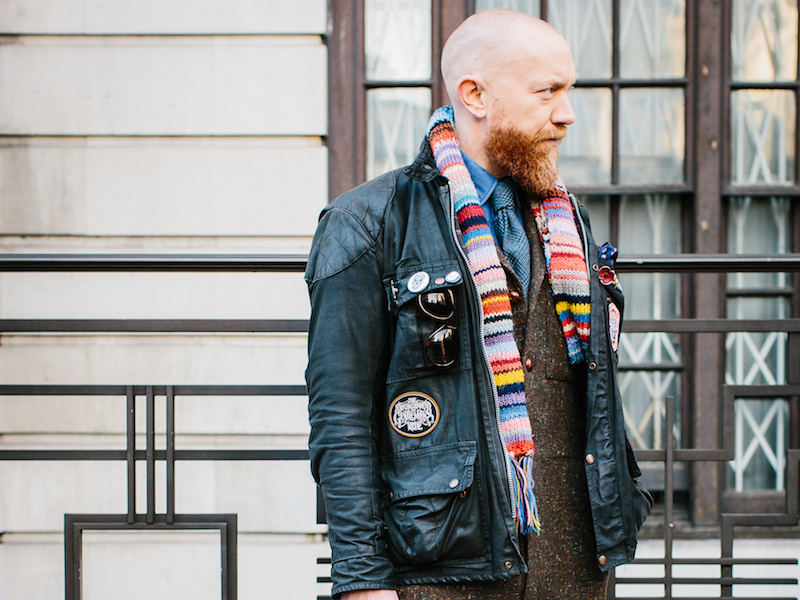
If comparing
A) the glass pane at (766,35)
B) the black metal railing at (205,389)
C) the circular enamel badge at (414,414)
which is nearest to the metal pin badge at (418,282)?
the circular enamel badge at (414,414)

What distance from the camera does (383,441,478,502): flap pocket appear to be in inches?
63.0

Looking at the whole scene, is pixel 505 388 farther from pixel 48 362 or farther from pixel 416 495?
pixel 48 362

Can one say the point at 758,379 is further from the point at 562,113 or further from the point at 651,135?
the point at 562,113

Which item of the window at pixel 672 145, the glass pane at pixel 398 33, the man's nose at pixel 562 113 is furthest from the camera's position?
the glass pane at pixel 398 33

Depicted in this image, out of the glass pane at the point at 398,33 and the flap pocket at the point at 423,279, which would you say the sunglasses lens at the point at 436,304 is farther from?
the glass pane at the point at 398,33

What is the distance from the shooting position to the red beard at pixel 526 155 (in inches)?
68.2

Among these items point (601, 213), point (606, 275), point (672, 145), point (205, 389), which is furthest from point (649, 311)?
point (606, 275)

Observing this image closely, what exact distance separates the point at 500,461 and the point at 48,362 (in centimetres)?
372

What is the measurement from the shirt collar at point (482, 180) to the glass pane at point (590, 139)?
3.14 metres

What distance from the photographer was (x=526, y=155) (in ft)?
5.74

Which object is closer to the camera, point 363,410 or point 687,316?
point 363,410

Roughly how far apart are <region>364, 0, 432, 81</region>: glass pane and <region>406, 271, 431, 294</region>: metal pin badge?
343cm

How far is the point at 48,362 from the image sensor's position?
15.1 ft

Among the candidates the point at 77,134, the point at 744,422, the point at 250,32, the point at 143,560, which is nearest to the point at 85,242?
the point at 77,134
